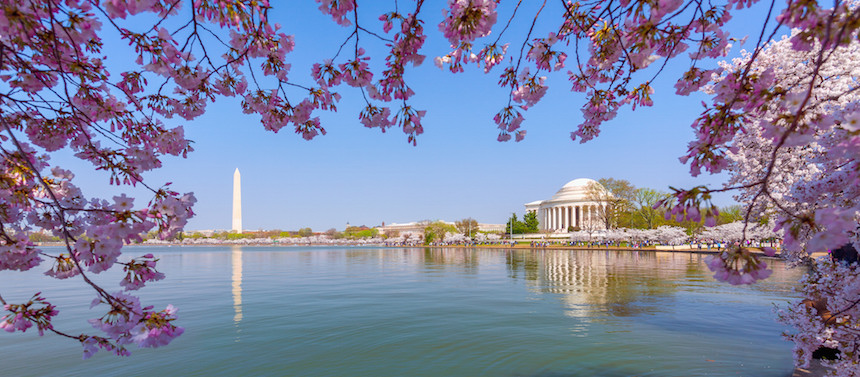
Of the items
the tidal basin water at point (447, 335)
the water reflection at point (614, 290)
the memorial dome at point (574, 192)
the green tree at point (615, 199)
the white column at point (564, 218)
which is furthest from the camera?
the white column at point (564, 218)

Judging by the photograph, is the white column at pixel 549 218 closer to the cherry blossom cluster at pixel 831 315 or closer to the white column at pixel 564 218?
the white column at pixel 564 218

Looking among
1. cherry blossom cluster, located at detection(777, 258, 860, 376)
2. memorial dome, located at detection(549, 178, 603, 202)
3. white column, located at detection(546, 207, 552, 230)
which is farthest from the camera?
white column, located at detection(546, 207, 552, 230)

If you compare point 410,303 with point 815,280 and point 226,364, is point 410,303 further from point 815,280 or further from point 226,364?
A: point 815,280

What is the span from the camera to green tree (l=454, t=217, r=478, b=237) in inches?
3873

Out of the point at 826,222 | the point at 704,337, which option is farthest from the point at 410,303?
the point at 826,222

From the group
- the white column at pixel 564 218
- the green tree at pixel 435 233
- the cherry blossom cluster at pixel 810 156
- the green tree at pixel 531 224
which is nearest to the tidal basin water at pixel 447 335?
the cherry blossom cluster at pixel 810 156

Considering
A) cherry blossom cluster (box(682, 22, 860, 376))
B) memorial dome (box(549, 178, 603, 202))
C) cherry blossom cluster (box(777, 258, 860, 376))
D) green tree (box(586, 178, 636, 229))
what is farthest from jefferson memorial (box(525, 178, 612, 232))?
cherry blossom cluster (box(682, 22, 860, 376))

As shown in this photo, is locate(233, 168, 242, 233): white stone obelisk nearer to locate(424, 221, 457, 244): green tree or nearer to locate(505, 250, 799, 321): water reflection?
locate(424, 221, 457, 244): green tree

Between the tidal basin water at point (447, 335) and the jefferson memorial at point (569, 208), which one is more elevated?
the jefferson memorial at point (569, 208)

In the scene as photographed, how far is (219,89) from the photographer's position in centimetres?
455

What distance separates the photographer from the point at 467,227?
105 metres

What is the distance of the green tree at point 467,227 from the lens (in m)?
98.4

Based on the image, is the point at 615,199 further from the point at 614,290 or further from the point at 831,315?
the point at 831,315

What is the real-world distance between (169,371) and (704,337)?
10.4 m
